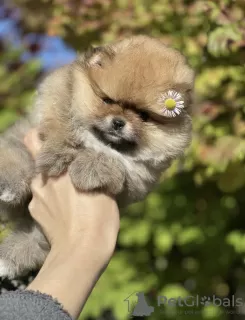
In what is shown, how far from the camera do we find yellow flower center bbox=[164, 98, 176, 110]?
6.31ft

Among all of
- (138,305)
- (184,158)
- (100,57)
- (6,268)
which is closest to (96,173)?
(100,57)

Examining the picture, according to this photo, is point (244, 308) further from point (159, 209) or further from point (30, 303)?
point (30, 303)

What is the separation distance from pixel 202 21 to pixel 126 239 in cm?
165

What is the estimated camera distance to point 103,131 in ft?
6.52

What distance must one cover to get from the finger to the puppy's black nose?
383 millimetres

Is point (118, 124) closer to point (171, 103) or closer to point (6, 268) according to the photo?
point (171, 103)

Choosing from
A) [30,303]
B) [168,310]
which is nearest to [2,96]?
[168,310]

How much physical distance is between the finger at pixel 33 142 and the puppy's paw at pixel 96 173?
222mm

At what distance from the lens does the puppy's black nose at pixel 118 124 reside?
6.24ft

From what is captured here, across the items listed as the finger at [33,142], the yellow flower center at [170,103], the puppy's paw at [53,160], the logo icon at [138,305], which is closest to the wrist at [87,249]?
the puppy's paw at [53,160]

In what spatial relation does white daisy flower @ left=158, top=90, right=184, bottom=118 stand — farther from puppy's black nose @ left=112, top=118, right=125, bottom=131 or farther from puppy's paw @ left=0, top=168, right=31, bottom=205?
puppy's paw @ left=0, top=168, right=31, bottom=205

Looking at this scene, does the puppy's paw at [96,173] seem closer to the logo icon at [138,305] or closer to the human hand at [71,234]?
the human hand at [71,234]

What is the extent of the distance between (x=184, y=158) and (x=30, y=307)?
1.65 m

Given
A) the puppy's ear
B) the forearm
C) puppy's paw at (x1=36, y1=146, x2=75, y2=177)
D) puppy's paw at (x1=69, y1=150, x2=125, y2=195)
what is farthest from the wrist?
the puppy's ear
